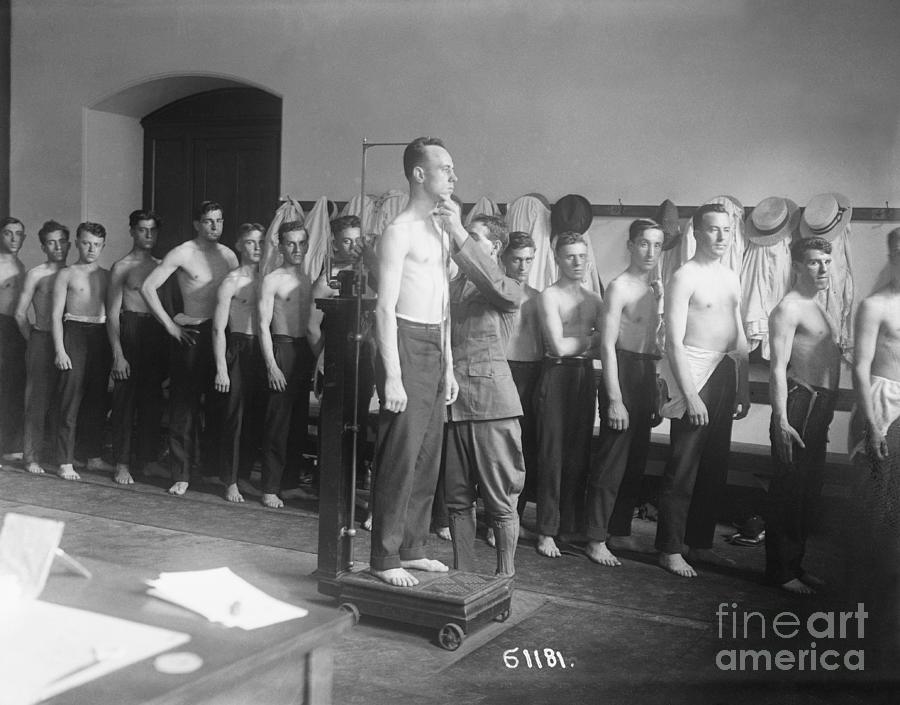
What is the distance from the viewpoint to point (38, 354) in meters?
5.05

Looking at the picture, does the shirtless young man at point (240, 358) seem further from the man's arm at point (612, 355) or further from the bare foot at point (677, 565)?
the bare foot at point (677, 565)

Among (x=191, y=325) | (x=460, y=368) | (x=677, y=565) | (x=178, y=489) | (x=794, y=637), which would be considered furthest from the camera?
(x=191, y=325)

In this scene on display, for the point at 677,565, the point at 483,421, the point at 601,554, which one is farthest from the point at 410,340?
the point at 677,565

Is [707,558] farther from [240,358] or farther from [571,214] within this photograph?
[240,358]

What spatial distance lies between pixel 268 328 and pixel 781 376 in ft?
7.44

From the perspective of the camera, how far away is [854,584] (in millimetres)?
3328

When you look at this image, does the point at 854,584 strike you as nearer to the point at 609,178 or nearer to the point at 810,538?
the point at 810,538

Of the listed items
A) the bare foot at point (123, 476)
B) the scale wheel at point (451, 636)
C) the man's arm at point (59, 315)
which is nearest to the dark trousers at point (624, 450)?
the scale wheel at point (451, 636)

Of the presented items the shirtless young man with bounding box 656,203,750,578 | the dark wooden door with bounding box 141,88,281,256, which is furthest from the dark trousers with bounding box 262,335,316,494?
the shirtless young man with bounding box 656,203,750,578

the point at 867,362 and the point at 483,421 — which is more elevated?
the point at 867,362

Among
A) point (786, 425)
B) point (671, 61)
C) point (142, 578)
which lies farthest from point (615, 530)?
point (142, 578)

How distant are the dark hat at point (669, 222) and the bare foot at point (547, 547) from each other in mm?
1168

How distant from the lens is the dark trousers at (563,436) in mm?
4043

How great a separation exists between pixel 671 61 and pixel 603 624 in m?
1.76
